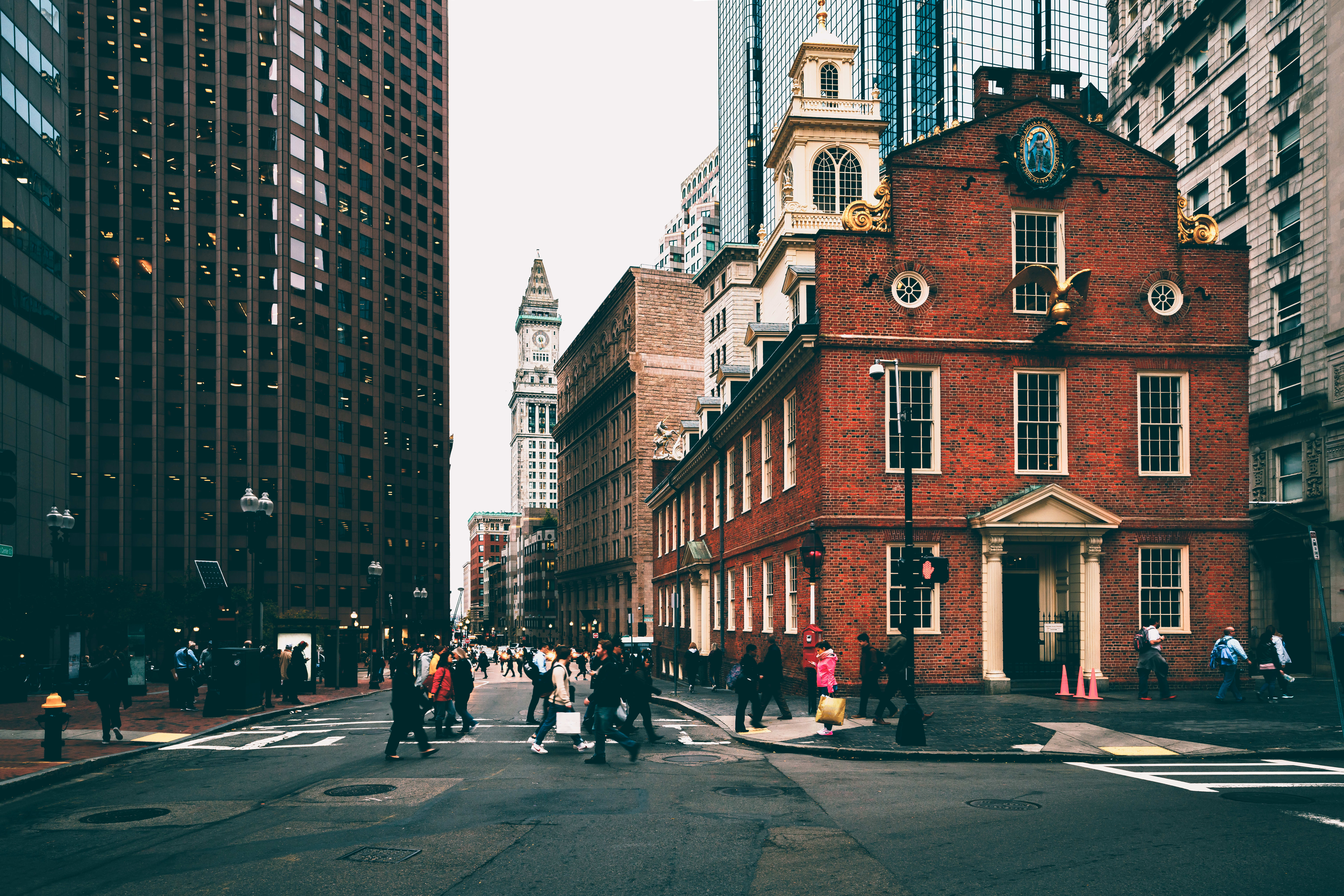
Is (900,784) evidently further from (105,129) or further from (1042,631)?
(105,129)

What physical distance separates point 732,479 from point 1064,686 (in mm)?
16316

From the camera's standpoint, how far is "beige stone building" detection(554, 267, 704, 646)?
95125mm

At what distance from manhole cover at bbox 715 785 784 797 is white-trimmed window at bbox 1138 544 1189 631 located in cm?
1772

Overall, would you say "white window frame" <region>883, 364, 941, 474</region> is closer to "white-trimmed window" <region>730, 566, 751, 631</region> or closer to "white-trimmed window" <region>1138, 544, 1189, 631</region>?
"white-trimmed window" <region>1138, 544, 1189, 631</region>

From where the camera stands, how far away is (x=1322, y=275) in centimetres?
3750

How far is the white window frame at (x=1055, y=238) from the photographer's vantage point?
27.9m

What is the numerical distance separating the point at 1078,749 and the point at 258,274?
280 feet

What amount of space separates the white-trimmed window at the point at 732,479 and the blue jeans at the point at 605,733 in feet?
72.9

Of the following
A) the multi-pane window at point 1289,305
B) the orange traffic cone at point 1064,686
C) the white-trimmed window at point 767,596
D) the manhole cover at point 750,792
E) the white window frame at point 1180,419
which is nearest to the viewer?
the manhole cover at point 750,792

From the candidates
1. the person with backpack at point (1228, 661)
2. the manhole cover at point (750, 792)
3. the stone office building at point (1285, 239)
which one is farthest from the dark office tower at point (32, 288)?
the stone office building at point (1285, 239)

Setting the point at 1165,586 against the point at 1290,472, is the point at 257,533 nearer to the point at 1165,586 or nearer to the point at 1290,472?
the point at 1165,586

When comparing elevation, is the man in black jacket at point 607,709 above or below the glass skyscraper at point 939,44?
below

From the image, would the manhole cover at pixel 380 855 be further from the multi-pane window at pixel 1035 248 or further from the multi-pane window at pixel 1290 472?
the multi-pane window at pixel 1290 472

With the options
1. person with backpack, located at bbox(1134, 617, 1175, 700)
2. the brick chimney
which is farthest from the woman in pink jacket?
the brick chimney
